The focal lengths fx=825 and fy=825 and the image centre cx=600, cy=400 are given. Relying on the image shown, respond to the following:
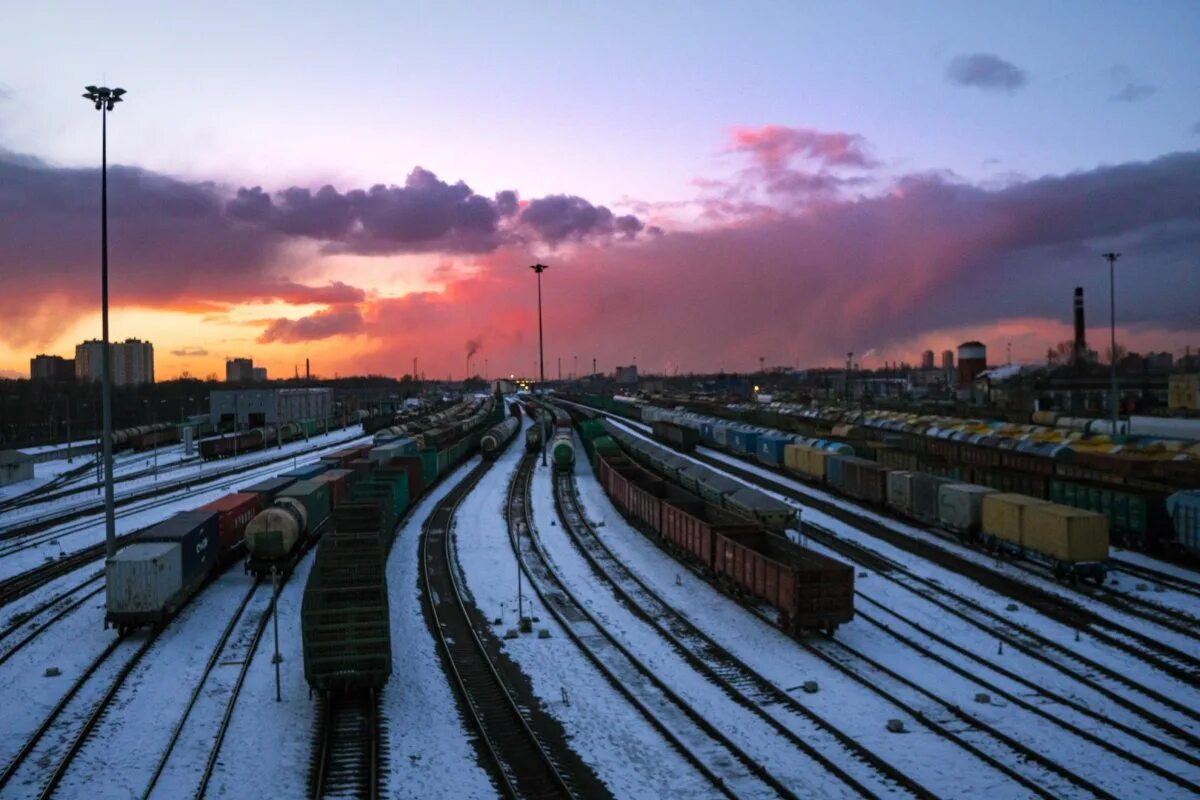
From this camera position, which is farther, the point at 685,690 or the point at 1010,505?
the point at 1010,505

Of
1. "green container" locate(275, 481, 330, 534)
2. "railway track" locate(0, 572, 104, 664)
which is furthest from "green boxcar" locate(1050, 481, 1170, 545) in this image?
"railway track" locate(0, 572, 104, 664)

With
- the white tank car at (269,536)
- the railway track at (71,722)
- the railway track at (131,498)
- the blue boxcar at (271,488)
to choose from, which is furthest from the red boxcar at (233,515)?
the railway track at (131,498)

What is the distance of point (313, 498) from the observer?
3328 centimetres

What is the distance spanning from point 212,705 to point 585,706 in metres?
7.95

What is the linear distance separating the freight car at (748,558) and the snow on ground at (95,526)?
2517 centimetres

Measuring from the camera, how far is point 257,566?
93.2 feet

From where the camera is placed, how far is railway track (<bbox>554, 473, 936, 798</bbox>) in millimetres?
13891

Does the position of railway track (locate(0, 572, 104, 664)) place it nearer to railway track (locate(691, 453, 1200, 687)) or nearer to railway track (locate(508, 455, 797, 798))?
railway track (locate(508, 455, 797, 798))

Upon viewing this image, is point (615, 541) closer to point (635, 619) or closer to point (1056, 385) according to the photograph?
point (635, 619)

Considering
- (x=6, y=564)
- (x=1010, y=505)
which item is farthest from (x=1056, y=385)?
(x=6, y=564)

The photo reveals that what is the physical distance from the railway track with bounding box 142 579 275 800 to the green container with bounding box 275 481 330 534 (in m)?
7.18

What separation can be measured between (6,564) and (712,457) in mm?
50134

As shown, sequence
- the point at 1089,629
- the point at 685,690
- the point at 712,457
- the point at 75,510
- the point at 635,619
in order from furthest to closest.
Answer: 1. the point at 712,457
2. the point at 75,510
3. the point at 635,619
4. the point at 1089,629
5. the point at 685,690

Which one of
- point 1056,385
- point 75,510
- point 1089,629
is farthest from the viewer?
point 1056,385
